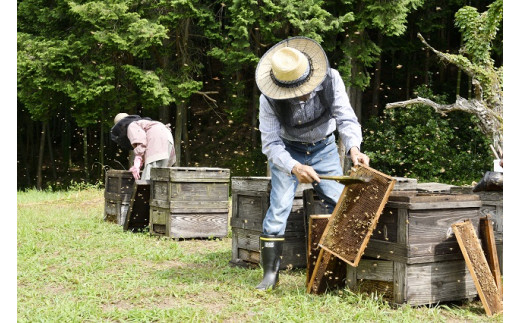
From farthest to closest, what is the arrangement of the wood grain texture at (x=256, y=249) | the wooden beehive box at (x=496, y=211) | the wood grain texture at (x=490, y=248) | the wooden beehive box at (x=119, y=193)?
1. the wooden beehive box at (x=119, y=193)
2. the wood grain texture at (x=256, y=249)
3. the wooden beehive box at (x=496, y=211)
4. the wood grain texture at (x=490, y=248)

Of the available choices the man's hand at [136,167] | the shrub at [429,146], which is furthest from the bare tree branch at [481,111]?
the man's hand at [136,167]

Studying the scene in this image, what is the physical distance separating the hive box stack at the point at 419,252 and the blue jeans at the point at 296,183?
75 cm

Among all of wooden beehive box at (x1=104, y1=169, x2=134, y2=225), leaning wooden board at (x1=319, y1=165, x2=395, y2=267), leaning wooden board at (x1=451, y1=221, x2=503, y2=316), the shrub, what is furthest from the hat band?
the shrub

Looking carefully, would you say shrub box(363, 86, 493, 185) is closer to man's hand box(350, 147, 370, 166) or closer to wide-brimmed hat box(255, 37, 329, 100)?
wide-brimmed hat box(255, 37, 329, 100)

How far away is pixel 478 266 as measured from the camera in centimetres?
410

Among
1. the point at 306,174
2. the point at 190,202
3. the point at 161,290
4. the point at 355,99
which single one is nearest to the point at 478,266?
the point at 306,174

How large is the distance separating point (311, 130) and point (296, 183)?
482 millimetres

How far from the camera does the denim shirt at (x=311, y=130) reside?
457 centimetres

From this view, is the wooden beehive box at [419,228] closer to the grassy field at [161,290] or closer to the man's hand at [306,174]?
the grassy field at [161,290]

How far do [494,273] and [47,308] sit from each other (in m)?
3.38

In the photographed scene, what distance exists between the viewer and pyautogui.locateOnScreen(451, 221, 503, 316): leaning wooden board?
4.01 metres

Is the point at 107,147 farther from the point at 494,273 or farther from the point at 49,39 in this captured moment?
the point at 494,273

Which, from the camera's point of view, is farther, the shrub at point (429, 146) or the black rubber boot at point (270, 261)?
the shrub at point (429, 146)

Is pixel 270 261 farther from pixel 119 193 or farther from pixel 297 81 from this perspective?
pixel 119 193
